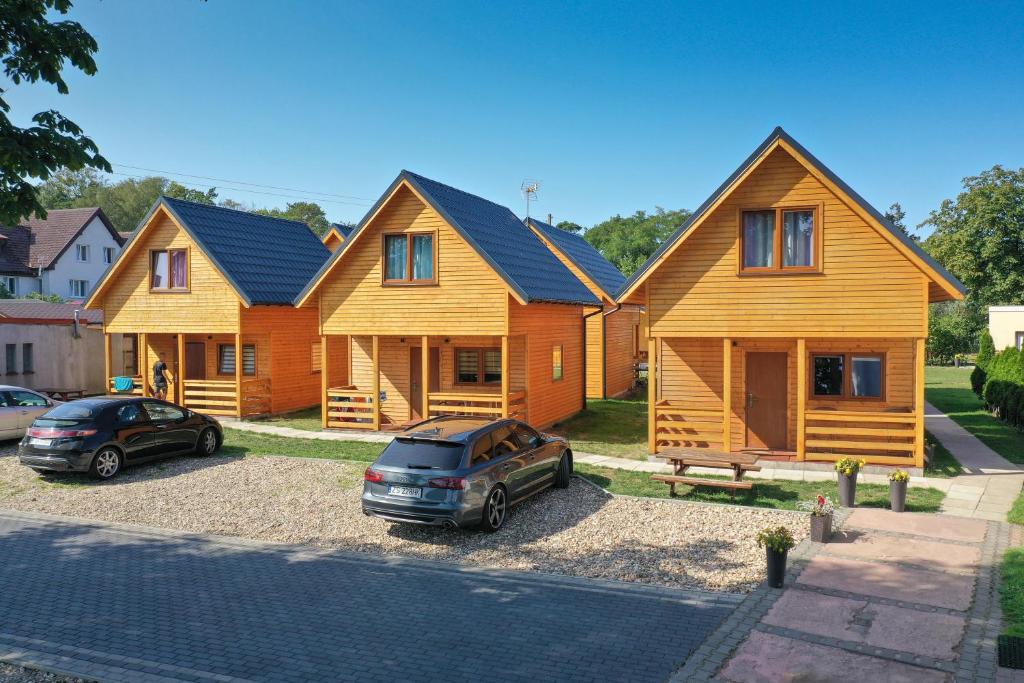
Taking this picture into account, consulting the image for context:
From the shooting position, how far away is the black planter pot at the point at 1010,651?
7111mm

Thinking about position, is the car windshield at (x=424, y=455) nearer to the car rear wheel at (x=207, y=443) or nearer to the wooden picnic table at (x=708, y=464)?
the wooden picnic table at (x=708, y=464)

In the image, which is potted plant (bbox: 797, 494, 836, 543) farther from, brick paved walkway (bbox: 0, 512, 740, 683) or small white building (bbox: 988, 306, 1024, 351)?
small white building (bbox: 988, 306, 1024, 351)

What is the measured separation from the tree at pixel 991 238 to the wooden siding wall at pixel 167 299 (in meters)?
43.0

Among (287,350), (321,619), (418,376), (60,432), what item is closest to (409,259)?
(418,376)

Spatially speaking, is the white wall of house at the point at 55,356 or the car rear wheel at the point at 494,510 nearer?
the car rear wheel at the point at 494,510

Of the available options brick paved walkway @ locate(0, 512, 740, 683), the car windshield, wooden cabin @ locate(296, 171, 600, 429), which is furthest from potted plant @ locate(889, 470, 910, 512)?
wooden cabin @ locate(296, 171, 600, 429)

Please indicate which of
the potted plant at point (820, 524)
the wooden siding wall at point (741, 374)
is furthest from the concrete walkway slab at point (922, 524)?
the wooden siding wall at point (741, 374)

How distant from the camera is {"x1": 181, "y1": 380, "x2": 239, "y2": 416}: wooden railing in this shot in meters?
24.7

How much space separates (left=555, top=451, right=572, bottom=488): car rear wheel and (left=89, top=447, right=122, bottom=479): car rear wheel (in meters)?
9.27

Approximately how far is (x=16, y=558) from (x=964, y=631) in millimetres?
12295

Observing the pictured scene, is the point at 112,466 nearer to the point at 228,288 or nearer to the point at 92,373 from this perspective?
the point at 228,288

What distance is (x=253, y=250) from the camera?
26391 mm

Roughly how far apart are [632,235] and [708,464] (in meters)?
75.2

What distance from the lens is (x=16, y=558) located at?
36.0 feet
